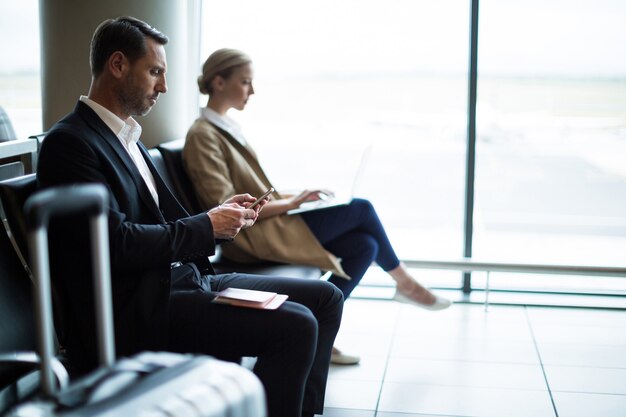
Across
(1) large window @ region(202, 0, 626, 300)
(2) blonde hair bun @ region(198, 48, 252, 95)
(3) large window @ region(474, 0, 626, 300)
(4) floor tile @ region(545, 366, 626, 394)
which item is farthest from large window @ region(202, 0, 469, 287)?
(4) floor tile @ region(545, 366, 626, 394)

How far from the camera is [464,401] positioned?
295cm

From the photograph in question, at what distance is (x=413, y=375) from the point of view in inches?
127

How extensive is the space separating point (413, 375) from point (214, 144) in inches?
48.3

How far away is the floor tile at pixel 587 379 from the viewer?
3057 millimetres

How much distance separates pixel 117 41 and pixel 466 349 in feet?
6.82

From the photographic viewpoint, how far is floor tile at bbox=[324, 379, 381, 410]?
116 inches

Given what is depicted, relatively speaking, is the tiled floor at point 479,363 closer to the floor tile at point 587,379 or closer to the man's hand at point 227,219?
the floor tile at point 587,379

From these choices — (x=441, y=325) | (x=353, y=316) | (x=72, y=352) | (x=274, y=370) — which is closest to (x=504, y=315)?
(x=441, y=325)

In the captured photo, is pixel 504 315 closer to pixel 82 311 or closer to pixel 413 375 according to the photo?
pixel 413 375

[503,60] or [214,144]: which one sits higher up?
[503,60]

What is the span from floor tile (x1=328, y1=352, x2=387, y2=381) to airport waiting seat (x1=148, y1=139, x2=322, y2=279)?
415mm

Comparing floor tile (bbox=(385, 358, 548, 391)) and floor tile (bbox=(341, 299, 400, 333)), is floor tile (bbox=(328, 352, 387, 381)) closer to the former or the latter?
floor tile (bbox=(385, 358, 548, 391))

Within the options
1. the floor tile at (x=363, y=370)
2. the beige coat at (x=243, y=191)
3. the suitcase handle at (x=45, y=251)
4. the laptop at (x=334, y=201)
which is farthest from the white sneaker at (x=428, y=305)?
the suitcase handle at (x=45, y=251)

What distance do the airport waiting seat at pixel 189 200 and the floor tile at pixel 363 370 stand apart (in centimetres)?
41
